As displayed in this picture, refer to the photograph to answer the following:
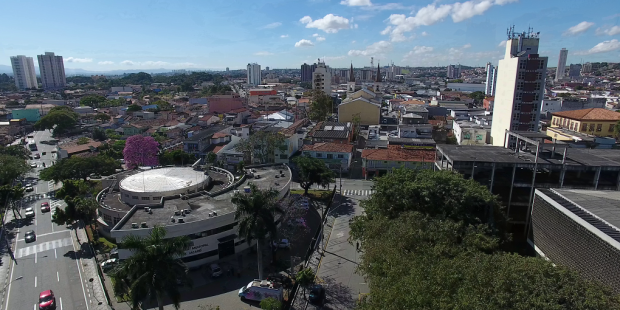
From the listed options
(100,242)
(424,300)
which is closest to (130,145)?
(100,242)

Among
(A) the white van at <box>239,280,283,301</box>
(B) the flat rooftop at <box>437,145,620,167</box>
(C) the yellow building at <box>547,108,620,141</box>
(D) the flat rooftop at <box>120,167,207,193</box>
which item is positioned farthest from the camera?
(C) the yellow building at <box>547,108,620,141</box>

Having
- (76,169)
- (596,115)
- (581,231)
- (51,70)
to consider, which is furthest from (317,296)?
(51,70)

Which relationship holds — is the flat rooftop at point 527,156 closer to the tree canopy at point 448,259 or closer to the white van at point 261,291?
the tree canopy at point 448,259

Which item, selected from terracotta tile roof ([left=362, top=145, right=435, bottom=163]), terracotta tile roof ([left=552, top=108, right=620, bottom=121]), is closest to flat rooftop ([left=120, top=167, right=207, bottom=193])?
terracotta tile roof ([left=362, top=145, right=435, bottom=163])

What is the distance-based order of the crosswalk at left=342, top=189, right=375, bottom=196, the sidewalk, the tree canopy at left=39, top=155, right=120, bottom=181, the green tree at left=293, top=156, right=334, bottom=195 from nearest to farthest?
1. the sidewalk
2. the green tree at left=293, top=156, right=334, bottom=195
3. the crosswalk at left=342, top=189, right=375, bottom=196
4. the tree canopy at left=39, top=155, right=120, bottom=181

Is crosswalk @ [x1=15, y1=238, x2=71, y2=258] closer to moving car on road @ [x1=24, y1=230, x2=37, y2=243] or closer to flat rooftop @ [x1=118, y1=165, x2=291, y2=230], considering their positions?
moving car on road @ [x1=24, y1=230, x2=37, y2=243]

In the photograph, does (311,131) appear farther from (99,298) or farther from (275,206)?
(99,298)
